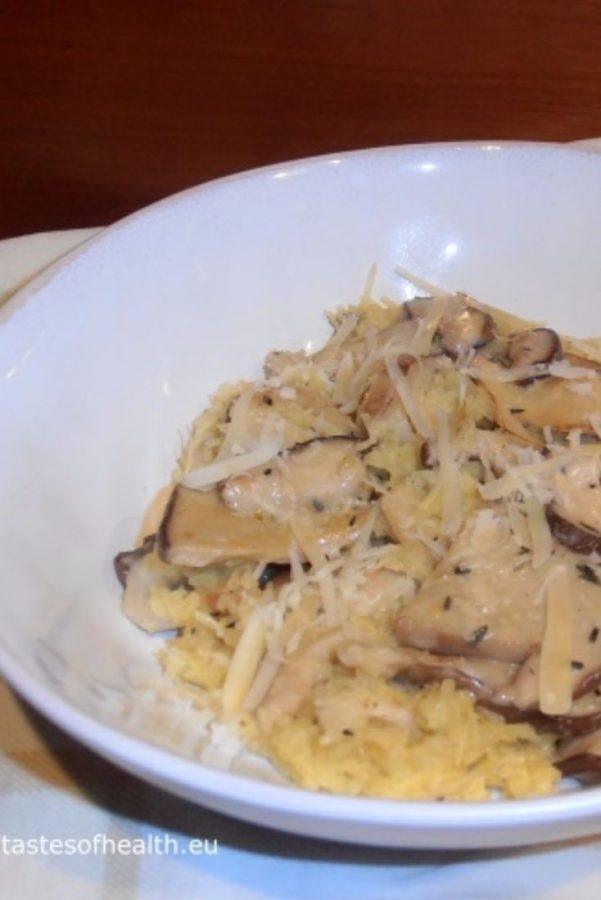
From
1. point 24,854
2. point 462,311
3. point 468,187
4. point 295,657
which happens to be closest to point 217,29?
point 468,187

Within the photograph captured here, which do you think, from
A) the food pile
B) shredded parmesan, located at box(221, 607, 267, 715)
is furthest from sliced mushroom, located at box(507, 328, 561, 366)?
shredded parmesan, located at box(221, 607, 267, 715)

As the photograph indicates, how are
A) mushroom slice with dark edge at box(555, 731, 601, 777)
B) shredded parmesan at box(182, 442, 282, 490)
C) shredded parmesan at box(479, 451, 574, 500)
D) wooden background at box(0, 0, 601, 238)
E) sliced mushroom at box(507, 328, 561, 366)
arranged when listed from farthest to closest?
wooden background at box(0, 0, 601, 238), sliced mushroom at box(507, 328, 561, 366), shredded parmesan at box(182, 442, 282, 490), shredded parmesan at box(479, 451, 574, 500), mushroom slice with dark edge at box(555, 731, 601, 777)

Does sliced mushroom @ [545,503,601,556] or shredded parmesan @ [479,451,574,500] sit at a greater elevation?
shredded parmesan @ [479,451,574,500]

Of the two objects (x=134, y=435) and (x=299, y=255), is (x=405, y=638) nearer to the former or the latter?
(x=134, y=435)

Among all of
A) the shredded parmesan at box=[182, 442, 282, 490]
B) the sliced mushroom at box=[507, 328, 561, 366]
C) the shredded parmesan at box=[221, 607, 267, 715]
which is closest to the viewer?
the shredded parmesan at box=[221, 607, 267, 715]

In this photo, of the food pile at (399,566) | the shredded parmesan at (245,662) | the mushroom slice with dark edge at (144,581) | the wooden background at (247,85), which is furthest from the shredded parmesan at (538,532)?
the wooden background at (247,85)

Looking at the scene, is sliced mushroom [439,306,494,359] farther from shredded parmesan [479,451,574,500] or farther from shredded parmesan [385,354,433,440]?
shredded parmesan [479,451,574,500]

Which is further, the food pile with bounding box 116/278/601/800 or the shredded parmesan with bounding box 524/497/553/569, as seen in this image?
the shredded parmesan with bounding box 524/497/553/569
